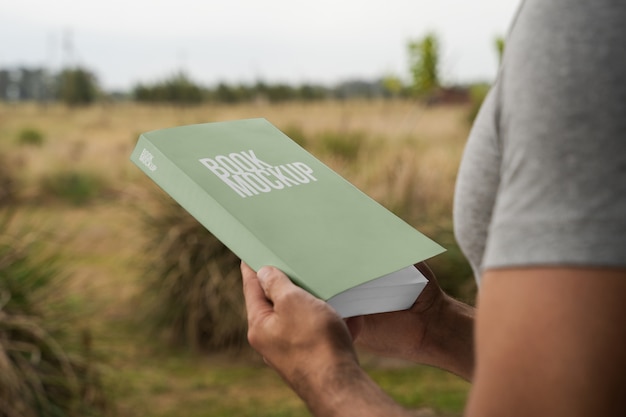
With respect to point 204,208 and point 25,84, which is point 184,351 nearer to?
point 204,208

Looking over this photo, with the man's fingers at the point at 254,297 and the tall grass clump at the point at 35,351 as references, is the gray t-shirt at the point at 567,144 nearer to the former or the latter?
the man's fingers at the point at 254,297

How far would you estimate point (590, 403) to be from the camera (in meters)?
0.63

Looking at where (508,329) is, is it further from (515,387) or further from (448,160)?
(448,160)

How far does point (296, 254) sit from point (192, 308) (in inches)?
164

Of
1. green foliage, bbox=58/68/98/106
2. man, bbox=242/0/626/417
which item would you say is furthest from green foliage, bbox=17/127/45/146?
man, bbox=242/0/626/417

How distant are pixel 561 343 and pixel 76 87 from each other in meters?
34.4

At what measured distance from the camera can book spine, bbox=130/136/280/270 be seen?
3.05ft

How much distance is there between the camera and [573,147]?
63 cm

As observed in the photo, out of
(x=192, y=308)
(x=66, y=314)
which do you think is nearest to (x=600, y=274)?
(x=66, y=314)

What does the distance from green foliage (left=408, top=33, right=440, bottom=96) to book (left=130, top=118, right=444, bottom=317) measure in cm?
1711

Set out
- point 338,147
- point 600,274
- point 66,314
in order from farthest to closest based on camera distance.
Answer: point 338,147
point 66,314
point 600,274

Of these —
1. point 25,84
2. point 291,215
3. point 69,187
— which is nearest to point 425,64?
point 69,187

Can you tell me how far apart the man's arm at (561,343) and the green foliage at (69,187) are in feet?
39.6

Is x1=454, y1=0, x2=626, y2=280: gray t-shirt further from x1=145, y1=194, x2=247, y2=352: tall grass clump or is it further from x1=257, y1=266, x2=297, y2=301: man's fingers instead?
x1=145, y1=194, x2=247, y2=352: tall grass clump
